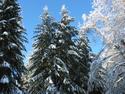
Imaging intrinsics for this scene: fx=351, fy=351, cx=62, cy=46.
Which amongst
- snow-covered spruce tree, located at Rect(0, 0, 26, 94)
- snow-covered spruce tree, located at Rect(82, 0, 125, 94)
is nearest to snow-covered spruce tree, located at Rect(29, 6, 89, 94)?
snow-covered spruce tree, located at Rect(0, 0, 26, 94)

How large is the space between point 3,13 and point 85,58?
31.2 feet

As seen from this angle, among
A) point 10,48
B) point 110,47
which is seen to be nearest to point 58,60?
point 10,48

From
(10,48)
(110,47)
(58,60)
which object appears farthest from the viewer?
(58,60)

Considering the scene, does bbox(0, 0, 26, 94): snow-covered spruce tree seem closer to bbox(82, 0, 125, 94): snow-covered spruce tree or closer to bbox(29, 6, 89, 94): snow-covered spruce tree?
bbox(29, 6, 89, 94): snow-covered spruce tree

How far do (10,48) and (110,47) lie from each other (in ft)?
59.0

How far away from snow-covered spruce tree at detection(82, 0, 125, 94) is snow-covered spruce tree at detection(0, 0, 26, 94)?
10058 mm

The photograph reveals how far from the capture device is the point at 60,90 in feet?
95.6

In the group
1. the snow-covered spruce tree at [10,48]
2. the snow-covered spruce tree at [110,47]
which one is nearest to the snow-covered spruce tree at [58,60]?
the snow-covered spruce tree at [10,48]

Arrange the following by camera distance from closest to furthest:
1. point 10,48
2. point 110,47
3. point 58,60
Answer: point 110,47
point 10,48
point 58,60

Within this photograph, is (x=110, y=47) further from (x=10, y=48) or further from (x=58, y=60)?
(x=58, y=60)

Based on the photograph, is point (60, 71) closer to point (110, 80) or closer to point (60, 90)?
point (60, 90)

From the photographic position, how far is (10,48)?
27.3 meters

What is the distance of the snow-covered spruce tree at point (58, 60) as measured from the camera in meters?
29.0

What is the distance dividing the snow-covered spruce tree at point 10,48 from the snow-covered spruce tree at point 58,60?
6.40 feet
